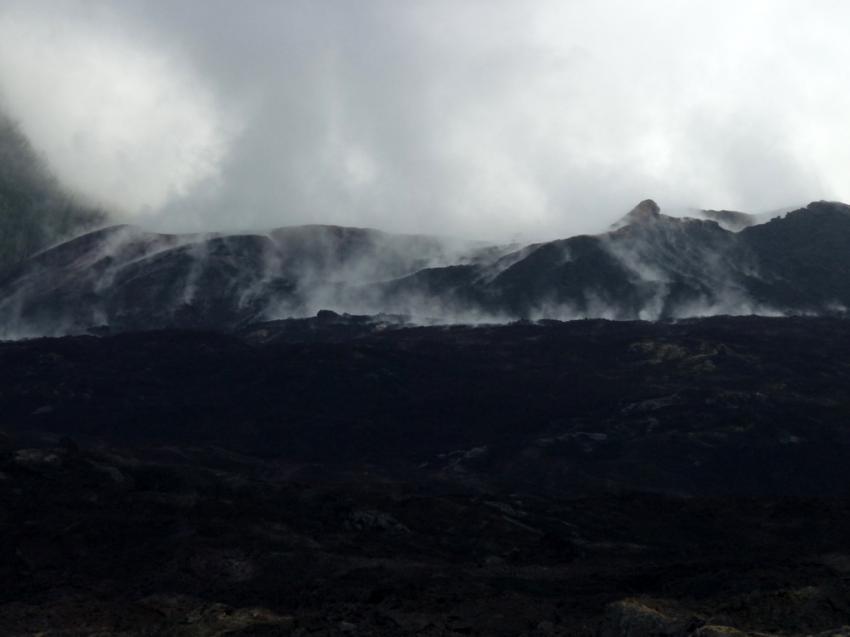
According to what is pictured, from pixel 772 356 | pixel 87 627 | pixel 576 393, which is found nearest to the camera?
pixel 87 627

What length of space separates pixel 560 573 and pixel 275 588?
51.6 feet

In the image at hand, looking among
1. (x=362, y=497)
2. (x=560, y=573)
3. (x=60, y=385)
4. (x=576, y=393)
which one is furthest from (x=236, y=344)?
(x=560, y=573)

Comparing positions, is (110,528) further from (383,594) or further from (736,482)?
(736,482)

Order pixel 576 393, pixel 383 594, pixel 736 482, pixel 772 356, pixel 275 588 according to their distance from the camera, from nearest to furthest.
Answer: pixel 383 594 < pixel 275 588 < pixel 736 482 < pixel 576 393 < pixel 772 356

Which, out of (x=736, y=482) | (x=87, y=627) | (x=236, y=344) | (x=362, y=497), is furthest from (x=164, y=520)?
(x=236, y=344)

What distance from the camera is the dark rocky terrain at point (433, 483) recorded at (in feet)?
209

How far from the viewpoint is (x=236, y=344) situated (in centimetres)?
19338

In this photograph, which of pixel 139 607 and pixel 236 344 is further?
pixel 236 344

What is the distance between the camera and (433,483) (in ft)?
408

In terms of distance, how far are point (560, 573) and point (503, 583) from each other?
504 cm

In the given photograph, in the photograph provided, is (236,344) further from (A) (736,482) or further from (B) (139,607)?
(B) (139,607)

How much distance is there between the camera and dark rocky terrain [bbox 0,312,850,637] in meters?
63.7

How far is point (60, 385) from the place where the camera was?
17375cm

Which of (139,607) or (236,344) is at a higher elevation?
(236,344)
